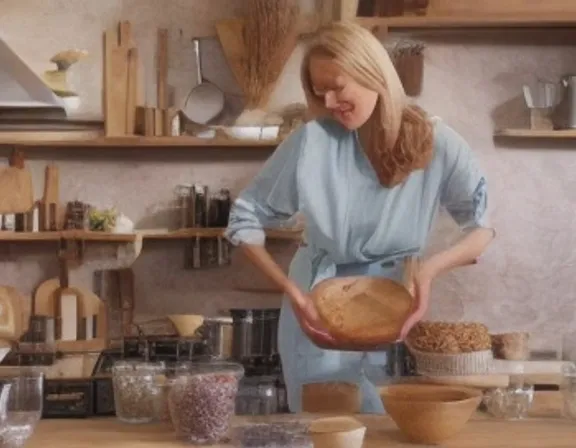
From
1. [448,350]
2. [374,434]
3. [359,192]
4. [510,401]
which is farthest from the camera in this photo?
[448,350]

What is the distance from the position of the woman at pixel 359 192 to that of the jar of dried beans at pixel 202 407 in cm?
40

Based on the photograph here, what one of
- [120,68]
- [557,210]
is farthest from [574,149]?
[120,68]

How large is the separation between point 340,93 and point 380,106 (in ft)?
0.29

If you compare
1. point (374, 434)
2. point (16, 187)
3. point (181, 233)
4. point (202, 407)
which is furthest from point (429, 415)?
point (16, 187)

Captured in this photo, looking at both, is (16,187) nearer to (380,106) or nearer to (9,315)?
(9,315)

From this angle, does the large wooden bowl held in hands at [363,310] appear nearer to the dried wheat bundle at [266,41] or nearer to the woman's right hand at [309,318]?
the woman's right hand at [309,318]

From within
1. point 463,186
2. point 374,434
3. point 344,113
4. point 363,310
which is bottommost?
point 374,434

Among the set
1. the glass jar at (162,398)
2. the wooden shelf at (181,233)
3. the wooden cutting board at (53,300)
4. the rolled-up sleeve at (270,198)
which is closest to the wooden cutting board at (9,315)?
the wooden cutting board at (53,300)

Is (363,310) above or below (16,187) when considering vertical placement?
below

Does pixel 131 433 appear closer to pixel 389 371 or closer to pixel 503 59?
pixel 389 371

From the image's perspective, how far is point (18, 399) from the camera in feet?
6.12

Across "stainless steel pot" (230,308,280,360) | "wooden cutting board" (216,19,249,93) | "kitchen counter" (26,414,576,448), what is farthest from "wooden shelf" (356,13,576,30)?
"kitchen counter" (26,414,576,448)

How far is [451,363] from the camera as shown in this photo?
2.34 meters

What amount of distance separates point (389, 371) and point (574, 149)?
1.05m
